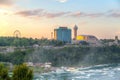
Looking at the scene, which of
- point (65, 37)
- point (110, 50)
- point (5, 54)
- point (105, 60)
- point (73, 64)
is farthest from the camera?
point (65, 37)

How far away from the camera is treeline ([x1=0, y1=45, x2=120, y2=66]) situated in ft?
112

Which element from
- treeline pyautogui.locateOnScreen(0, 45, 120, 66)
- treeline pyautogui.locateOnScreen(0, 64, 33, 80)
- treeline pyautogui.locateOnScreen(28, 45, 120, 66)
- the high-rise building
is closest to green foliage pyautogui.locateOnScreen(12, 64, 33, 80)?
treeline pyautogui.locateOnScreen(0, 64, 33, 80)

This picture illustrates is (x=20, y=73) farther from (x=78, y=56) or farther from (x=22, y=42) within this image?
(x=22, y=42)

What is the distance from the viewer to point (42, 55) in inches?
1519

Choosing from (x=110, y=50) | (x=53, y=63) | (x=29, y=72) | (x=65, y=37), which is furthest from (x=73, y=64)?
(x=29, y=72)

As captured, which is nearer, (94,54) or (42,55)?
(42,55)

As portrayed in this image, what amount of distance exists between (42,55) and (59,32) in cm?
1991

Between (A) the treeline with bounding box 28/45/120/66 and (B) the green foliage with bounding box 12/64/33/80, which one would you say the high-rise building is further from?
(B) the green foliage with bounding box 12/64/33/80

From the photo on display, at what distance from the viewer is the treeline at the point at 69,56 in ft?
112

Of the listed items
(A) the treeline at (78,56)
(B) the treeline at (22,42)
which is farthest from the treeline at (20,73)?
(B) the treeline at (22,42)

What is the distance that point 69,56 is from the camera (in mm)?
39406

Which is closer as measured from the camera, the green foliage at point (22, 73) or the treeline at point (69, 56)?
the green foliage at point (22, 73)

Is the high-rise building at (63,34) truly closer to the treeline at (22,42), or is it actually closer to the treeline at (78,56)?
the treeline at (22,42)

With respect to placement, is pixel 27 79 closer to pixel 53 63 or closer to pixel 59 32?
pixel 53 63
